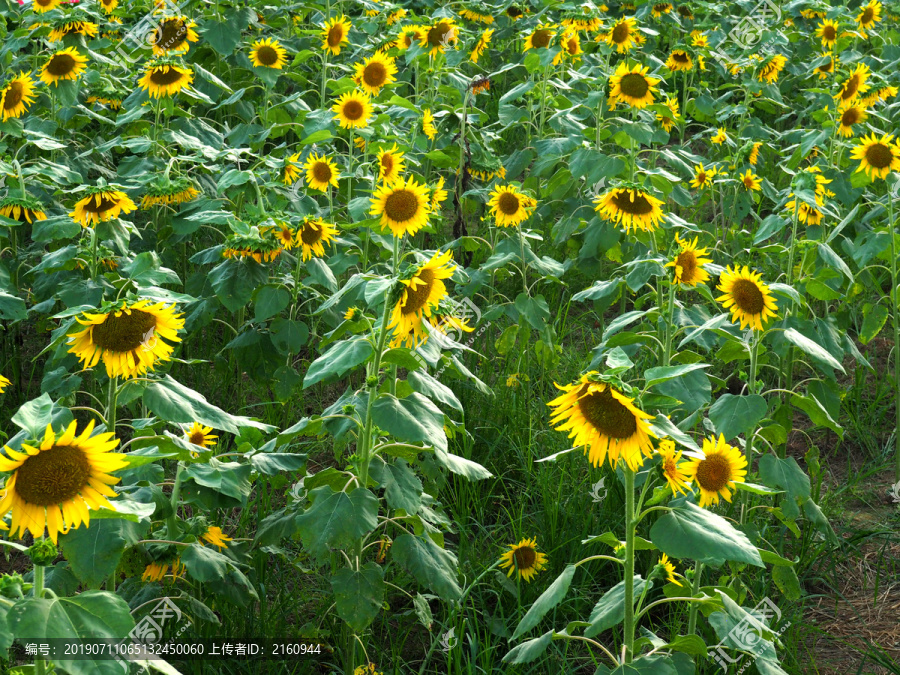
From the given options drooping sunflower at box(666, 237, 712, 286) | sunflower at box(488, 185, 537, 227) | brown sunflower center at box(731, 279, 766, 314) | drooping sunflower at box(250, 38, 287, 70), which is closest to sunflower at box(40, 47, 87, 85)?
drooping sunflower at box(250, 38, 287, 70)

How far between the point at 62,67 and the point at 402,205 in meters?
2.22

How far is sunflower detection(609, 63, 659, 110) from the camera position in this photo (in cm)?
413

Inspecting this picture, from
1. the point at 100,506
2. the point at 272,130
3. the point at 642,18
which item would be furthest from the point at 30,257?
the point at 642,18

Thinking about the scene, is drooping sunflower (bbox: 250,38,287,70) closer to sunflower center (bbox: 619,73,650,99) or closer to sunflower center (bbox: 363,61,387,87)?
sunflower center (bbox: 363,61,387,87)

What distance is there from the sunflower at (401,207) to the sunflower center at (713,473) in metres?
1.16

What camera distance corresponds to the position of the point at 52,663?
1.44 meters

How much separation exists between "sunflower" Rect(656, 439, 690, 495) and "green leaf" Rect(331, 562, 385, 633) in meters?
0.83

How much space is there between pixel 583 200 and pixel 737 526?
220 cm

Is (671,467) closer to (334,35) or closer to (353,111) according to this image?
(353,111)

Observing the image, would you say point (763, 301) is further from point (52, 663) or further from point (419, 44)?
point (419, 44)

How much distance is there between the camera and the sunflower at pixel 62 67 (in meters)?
4.07

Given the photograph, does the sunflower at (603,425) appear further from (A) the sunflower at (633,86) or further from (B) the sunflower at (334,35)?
(B) the sunflower at (334,35)

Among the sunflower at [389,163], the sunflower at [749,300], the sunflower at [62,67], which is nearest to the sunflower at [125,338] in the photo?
the sunflower at [749,300]

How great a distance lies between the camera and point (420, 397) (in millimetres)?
2273
